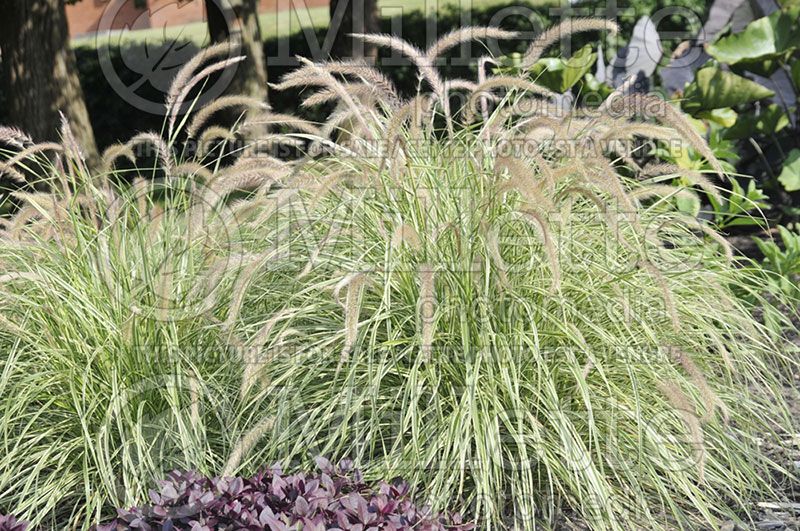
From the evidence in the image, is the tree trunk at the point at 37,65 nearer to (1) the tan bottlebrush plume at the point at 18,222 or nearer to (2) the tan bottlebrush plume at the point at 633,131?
(1) the tan bottlebrush plume at the point at 18,222

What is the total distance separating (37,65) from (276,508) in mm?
6703

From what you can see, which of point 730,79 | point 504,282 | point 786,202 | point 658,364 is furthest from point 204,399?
point 786,202

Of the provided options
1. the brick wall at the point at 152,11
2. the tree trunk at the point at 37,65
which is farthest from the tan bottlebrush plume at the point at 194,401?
the brick wall at the point at 152,11

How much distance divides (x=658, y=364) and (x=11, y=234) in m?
2.33

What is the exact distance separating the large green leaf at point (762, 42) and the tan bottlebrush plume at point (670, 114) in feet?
11.0

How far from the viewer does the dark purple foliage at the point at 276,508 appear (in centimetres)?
240

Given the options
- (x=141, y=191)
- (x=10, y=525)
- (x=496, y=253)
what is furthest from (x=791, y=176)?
(x=10, y=525)

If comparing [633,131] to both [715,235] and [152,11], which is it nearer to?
[715,235]

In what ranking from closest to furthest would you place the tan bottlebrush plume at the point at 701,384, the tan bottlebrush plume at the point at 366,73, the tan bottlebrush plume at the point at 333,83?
the tan bottlebrush plume at the point at 701,384 → the tan bottlebrush plume at the point at 333,83 → the tan bottlebrush plume at the point at 366,73

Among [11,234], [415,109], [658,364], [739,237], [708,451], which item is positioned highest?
[415,109]

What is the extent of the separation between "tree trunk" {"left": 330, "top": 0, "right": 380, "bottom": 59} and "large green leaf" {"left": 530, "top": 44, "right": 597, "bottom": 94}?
291 centimetres

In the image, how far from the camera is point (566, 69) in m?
5.95

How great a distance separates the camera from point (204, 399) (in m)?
3.33

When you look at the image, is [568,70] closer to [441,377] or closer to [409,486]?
[441,377]
